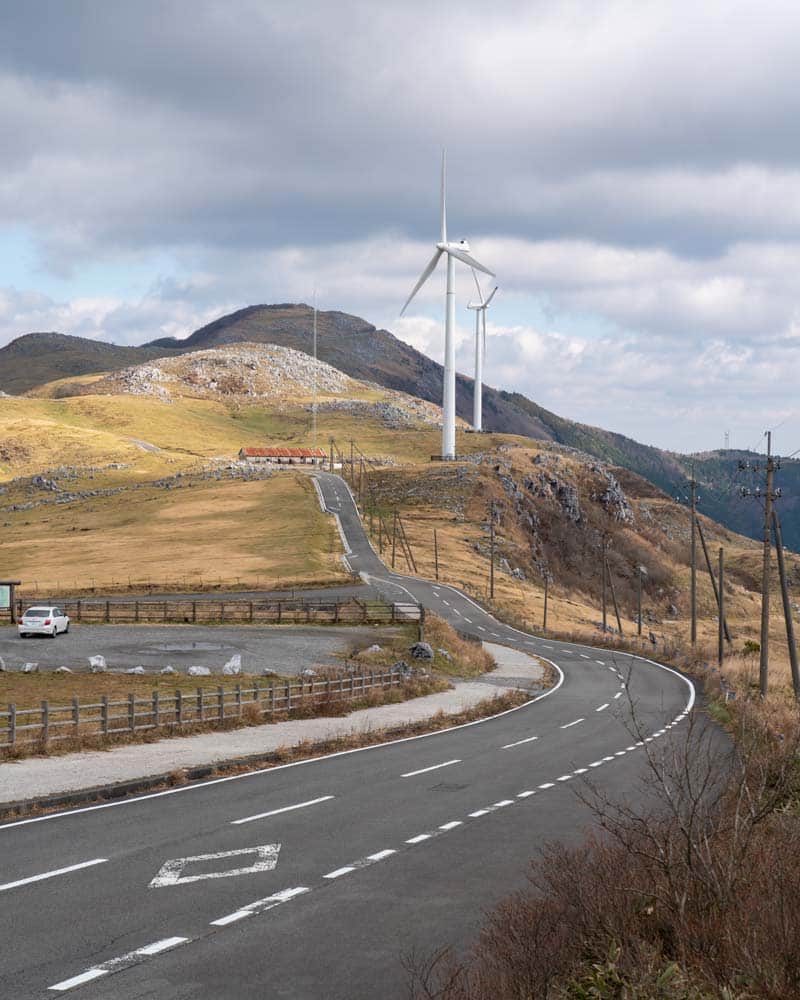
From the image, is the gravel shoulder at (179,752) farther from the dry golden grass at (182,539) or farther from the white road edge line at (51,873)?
the dry golden grass at (182,539)

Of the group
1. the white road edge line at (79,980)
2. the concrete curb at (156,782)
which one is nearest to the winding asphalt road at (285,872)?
the white road edge line at (79,980)

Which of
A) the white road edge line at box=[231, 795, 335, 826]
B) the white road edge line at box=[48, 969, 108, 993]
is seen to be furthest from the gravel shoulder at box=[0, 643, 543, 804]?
the white road edge line at box=[48, 969, 108, 993]

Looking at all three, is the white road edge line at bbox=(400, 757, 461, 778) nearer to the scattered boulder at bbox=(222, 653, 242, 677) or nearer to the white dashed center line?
the white dashed center line

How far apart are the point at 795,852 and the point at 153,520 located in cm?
13495

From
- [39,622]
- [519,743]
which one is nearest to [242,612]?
[39,622]

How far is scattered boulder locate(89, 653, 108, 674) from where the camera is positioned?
4394 cm

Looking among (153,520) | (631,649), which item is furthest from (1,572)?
(631,649)

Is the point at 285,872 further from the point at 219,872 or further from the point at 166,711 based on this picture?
the point at 166,711

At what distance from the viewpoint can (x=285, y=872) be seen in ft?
46.5

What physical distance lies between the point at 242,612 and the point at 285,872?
5730cm

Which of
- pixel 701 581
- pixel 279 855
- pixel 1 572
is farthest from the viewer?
pixel 701 581

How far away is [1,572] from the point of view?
105 m

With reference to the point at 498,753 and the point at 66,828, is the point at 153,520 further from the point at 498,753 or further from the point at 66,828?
the point at 66,828

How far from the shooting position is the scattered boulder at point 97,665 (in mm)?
43938
